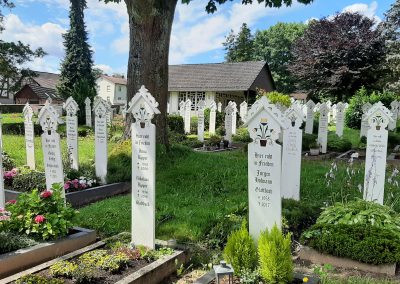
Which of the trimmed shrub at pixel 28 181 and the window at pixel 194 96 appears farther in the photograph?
the window at pixel 194 96

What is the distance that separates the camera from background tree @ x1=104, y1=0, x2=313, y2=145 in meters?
9.86

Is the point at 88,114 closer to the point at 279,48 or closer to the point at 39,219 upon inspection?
the point at 39,219

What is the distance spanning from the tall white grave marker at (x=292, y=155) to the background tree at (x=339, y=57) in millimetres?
27460

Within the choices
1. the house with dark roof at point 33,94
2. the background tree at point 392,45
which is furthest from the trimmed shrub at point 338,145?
the house with dark roof at point 33,94

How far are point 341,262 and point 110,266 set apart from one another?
9.46 feet

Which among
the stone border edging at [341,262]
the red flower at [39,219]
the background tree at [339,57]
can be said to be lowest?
the stone border edging at [341,262]

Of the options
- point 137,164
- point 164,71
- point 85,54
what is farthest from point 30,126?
point 85,54

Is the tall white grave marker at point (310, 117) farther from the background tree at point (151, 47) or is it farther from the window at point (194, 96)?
the window at point (194, 96)

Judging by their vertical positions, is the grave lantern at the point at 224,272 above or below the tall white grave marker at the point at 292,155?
below

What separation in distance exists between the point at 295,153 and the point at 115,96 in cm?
6430

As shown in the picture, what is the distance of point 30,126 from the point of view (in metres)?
10.8

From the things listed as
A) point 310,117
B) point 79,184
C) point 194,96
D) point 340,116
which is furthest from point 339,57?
point 79,184

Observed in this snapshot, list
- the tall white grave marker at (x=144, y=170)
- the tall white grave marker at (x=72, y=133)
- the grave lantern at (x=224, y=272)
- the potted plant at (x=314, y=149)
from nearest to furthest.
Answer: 1. the grave lantern at (x=224, y=272)
2. the tall white grave marker at (x=144, y=170)
3. the tall white grave marker at (x=72, y=133)
4. the potted plant at (x=314, y=149)

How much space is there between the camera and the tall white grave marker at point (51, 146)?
6.62m
